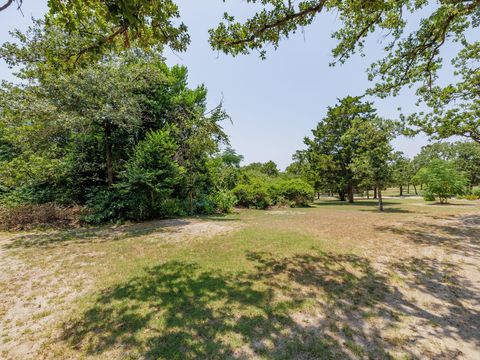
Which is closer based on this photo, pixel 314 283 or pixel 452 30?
pixel 314 283

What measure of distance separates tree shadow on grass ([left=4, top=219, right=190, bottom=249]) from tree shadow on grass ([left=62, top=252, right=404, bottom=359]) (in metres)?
4.17

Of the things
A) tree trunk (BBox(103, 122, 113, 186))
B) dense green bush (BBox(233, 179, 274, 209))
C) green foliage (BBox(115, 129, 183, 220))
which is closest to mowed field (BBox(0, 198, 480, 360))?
green foliage (BBox(115, 129, 183, 220))

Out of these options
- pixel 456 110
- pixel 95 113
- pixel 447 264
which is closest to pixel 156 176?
pixel 95 113

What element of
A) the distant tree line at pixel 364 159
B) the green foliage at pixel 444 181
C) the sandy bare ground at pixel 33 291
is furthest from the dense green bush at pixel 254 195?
the green foliage at pixel 444 181

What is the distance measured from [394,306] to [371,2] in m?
5.60

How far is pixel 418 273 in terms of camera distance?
4.63m

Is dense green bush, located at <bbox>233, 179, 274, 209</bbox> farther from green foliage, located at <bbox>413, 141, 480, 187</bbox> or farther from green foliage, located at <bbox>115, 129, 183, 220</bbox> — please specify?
green foliage, located at <bbox>413, 141, 480, 187</bbox>

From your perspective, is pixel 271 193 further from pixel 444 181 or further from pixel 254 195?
pixel 444 181

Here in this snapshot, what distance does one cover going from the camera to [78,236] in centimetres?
785

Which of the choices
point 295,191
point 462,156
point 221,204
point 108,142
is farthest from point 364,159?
point 462,156

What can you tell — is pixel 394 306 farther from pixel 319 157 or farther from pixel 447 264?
pixel 319 157

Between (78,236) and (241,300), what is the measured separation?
7614 mm

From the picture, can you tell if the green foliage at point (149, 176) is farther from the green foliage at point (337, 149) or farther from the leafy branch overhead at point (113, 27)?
the green foliage at point (337, 149)

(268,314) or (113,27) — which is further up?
(113,27)
